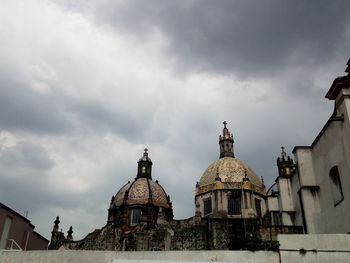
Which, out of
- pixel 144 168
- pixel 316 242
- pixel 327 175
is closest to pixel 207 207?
pixel 144 168

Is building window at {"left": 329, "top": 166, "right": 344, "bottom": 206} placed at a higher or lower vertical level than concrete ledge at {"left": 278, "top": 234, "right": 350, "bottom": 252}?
higher

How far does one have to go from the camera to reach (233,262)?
12.8 metres

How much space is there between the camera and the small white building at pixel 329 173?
50.9 ft

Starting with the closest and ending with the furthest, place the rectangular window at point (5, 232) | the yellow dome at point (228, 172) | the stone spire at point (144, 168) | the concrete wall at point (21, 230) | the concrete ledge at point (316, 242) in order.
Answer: the concrete ledge at point (316, 242) < the rectangular window at point (5, 232) < the concrete wall at point (21, 230) < the yellow dome at point (228, 172) < the stone spire at point (144, 168)

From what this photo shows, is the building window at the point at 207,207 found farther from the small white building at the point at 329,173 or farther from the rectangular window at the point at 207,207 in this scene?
the small white building at the point at 329,173

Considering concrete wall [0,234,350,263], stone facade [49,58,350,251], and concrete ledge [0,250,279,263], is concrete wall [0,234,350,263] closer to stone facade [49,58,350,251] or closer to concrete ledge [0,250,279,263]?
concrete ledge [0,250,279,263]

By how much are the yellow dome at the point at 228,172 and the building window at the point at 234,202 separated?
5.68 ft

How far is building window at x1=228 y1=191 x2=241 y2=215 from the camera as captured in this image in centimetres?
3516

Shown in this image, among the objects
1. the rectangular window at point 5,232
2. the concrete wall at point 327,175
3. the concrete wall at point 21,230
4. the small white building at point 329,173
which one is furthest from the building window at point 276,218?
the rectangular window at point 5,232

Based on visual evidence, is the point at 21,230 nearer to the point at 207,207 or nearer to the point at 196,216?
the point at 196,216

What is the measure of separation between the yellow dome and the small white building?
1636 centimetres

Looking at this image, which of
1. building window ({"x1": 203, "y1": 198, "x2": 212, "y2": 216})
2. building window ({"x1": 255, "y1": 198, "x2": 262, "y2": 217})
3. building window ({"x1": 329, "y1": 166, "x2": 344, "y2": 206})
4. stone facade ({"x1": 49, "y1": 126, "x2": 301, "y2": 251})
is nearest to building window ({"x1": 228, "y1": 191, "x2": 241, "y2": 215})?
stone facade ({"x1": 49, "y1": 126, "x2": 301, "y2": 251})

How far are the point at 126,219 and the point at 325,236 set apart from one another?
27114mm

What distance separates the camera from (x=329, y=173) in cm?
1708
